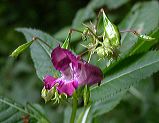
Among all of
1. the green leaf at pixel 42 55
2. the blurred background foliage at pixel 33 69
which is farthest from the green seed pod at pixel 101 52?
the blurred background foliage at pixel 33 69

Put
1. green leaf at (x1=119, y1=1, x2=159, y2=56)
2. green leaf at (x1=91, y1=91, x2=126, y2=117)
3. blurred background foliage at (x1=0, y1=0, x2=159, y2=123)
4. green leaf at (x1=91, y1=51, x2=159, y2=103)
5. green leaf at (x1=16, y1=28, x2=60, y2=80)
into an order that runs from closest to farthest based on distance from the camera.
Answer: green leaf at (x1=91, y1=51, x2=159, y2=103) → green leaf at (x1=16, y1=28, x2=60, y2=80) → green leaf at (x1=91, y1=91, x2=126, y2=117) → green leaf at (x1=119, y1=1, x2=159, y2=56) → blurred background foliage at (x1=0, y1=0, x2=159, y2=123)

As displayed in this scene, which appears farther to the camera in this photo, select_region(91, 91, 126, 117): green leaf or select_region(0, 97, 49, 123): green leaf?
select_region(91, 91, 126, 117): green leaf

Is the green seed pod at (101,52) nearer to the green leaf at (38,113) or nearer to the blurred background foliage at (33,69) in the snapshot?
the green leaf at (38,113)

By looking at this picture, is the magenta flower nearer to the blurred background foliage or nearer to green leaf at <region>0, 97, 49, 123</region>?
green leaf at <region>0, 97, 49, 123</region>

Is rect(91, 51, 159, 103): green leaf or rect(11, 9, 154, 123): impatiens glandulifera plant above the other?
rect(11, 9, 154, 123): impatiens glandulifera plant

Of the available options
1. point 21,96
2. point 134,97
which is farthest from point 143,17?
point 21,96

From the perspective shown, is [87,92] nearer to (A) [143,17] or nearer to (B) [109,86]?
(B) [109,86]

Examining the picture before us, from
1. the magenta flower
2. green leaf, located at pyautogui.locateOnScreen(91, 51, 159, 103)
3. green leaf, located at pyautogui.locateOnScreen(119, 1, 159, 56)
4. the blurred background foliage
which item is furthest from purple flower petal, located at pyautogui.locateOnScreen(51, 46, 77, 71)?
green leaf, located at pyautogui.locateOnScreen(119, 1, 159, 56)
